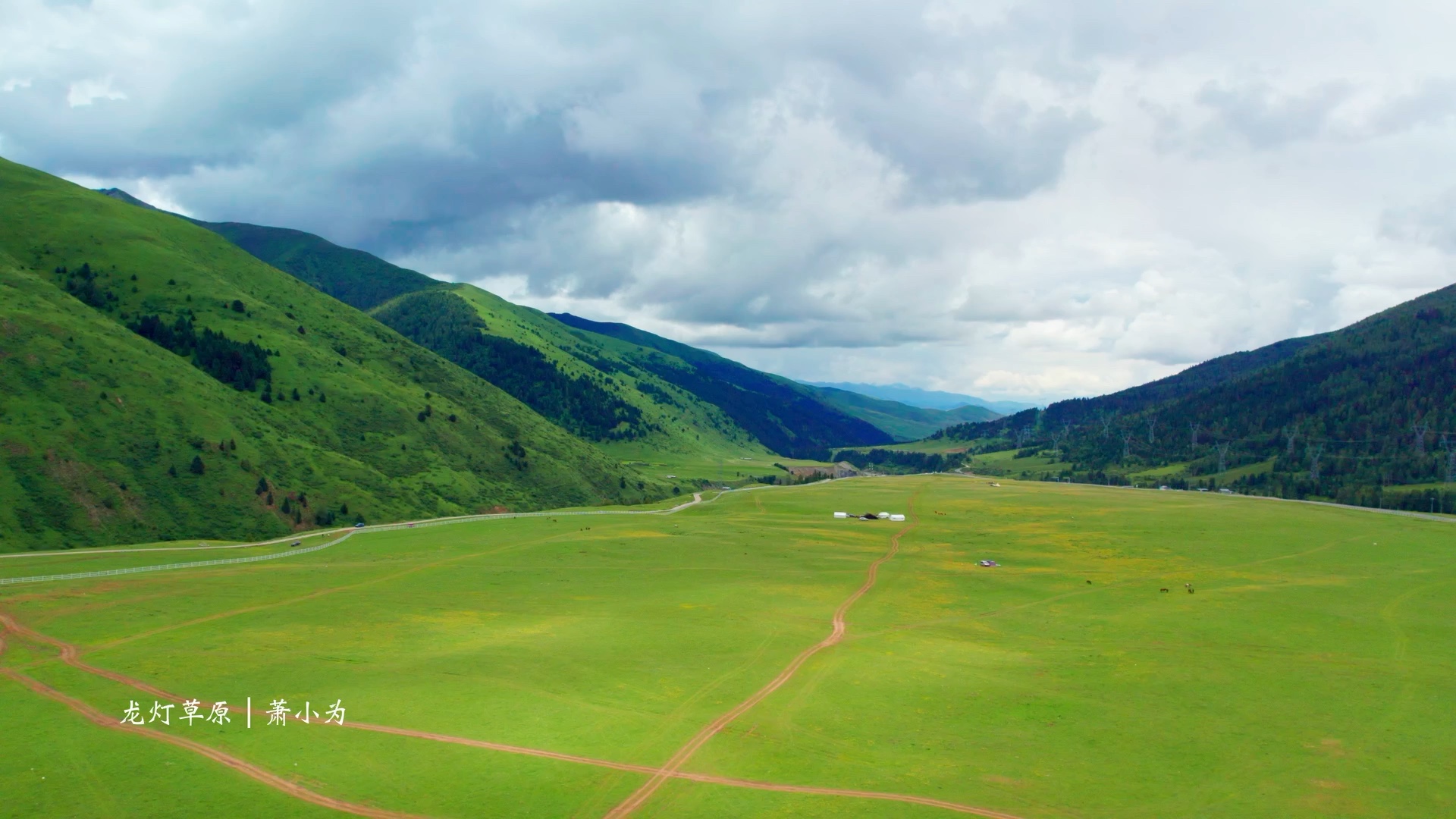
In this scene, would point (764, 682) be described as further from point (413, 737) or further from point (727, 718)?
point (413, 737)

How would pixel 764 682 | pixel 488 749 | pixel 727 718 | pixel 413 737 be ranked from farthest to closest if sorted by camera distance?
pixel 764 682 → pixel 727 718 → pixel 413 737 → pixel 488 749

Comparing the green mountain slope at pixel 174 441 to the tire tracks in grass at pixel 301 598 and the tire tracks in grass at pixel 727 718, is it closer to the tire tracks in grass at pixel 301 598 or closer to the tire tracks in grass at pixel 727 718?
the tire tracks in grass at pixel 301 598

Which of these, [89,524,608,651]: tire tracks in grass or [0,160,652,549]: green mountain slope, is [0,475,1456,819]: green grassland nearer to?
[89,524,608,651]: tire tracks in grass

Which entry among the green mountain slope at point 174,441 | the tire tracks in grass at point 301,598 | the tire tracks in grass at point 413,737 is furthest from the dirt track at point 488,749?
the green mountain slope at point 174,441

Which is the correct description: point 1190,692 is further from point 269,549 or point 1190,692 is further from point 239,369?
point 239,369

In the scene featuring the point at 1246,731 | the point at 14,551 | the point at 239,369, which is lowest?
the point at 14,551

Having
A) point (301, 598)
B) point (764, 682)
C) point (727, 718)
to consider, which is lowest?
point (301, 598)

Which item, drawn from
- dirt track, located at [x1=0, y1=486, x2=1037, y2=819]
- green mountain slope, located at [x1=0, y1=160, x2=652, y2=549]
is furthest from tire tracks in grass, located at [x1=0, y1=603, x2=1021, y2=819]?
green mountain slope, located at [x1=0, y1=160, x2=652, y2=549]

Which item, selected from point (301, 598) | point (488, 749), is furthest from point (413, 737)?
point (301, 598)

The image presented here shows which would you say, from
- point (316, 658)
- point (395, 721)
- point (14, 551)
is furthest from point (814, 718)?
point (14, 551)
